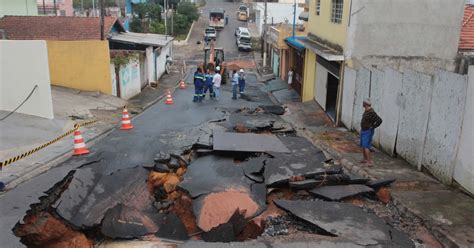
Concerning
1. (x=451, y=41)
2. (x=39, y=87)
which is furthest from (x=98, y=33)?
(x=451, y=41)

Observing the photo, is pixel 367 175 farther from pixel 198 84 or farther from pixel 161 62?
pixel 161 62

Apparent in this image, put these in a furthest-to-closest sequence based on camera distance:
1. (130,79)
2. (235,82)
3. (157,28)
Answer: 1. (157,28)
2. (130,79)
3. (235,82)

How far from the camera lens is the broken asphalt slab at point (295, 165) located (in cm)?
823

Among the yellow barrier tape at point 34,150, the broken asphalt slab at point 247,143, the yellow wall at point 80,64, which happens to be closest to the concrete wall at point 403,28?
the broken asphalt slab at point 247,143

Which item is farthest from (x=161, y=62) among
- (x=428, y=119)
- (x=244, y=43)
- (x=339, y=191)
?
(x=339, y=191)

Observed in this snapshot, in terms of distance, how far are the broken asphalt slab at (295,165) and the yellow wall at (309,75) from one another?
9.84 meters

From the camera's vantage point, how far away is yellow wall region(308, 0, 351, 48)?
15.1 metres

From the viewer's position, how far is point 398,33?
1453 centimetres

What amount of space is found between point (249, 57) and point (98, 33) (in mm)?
22210

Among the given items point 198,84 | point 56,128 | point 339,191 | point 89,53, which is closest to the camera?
point 339,191

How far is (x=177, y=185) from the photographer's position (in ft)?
25.9

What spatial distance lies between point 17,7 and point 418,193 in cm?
2969

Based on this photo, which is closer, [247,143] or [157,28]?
[247,143]

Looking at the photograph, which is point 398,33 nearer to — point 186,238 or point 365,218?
point 365,218
